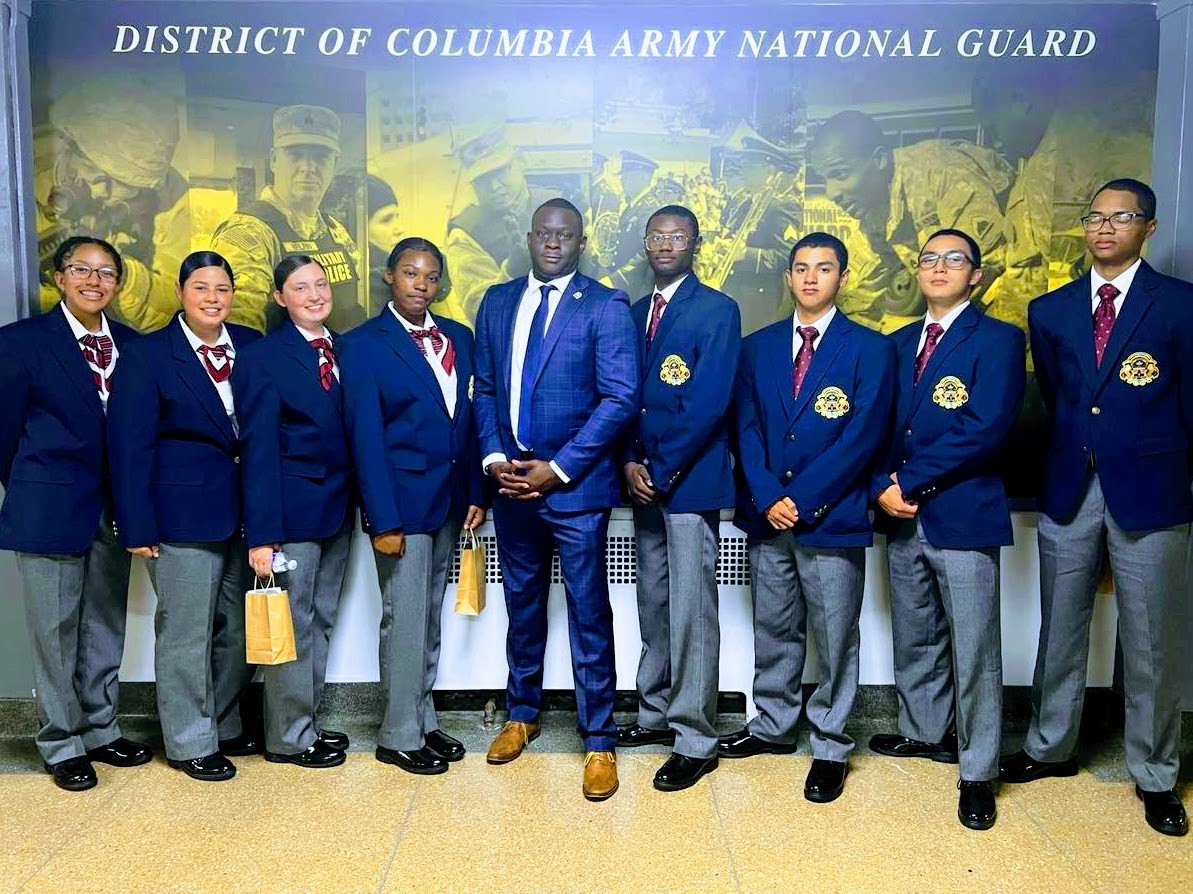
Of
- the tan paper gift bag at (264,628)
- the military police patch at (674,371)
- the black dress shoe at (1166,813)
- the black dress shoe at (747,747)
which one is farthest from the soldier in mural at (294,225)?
the black dress shoe at (1166,813)

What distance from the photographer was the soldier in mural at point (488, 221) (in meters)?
3.52

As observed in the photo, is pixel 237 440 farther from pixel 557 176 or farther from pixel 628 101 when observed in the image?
pixel 628 101

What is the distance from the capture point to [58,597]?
303 centimetres

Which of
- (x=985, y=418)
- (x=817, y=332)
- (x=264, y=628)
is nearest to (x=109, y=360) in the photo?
(x=264, y=628)

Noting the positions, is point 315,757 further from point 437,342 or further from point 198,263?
point 198,263

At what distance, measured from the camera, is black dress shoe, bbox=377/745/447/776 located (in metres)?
3.13

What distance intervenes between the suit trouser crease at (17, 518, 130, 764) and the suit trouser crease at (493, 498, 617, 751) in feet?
4.39

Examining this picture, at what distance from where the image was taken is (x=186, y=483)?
9.82ft

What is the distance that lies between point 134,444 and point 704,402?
1800 mm

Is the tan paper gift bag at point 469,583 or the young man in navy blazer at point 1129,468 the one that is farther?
the tan paper gift bag at point 469,583

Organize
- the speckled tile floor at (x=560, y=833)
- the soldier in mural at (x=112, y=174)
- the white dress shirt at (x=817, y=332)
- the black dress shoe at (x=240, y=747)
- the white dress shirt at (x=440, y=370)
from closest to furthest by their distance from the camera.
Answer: the speckled tile floor at (x=560, y=833) < the white dress shirt at (x=817, y=332) < the white dress shirt at (x=440, y=370) < the black dress shoe at (x=240, y=747) < the soldier in mural at (x=112, y=174)

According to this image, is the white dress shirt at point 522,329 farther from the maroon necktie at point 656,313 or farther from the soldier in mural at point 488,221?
the soldier in mural at point 488,221

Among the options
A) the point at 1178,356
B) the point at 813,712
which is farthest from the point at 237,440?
the point at 1178,356

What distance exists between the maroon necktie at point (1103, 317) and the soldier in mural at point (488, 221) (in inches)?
77.5
